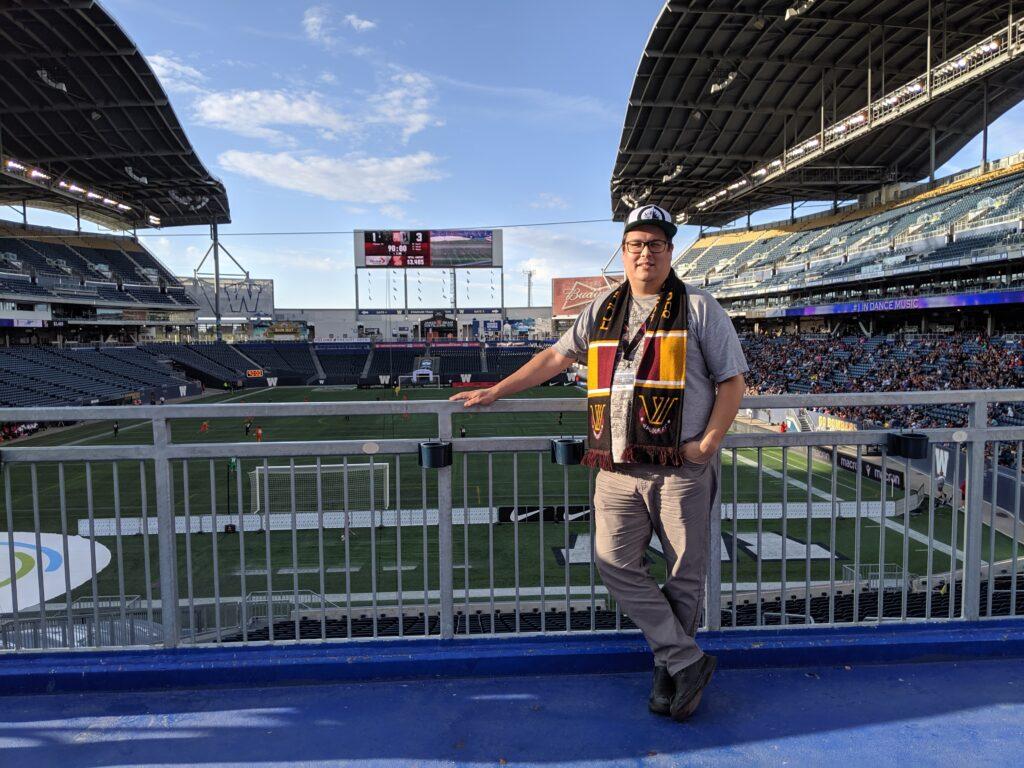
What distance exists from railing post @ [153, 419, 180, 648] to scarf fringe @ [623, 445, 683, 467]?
2.05 m

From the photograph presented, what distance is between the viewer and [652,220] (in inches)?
92.9

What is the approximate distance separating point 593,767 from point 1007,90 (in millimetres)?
51779

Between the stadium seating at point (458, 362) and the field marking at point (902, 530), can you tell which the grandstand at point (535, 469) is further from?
the stadium seating at point (458, 362)

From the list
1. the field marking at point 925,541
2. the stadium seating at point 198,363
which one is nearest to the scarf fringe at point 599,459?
the field marking at point 925,541

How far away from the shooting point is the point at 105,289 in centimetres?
5738

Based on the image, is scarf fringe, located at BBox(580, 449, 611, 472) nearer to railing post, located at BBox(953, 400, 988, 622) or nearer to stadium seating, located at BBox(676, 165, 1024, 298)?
railing post, located at BBox(953, 400, 988, 622)

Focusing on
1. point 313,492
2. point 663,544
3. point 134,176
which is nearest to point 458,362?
point 134,176

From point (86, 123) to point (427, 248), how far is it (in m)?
Result: 30.6

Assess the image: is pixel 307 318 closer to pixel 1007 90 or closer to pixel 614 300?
pixel 1007 90

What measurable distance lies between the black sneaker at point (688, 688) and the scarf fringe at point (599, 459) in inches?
32.6

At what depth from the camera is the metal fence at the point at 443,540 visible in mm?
2812

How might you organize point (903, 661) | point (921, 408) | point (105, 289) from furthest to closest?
point (105, 289)
point (921, 408)
point (903, 661)

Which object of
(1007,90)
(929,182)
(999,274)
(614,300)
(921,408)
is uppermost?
(1007,90)

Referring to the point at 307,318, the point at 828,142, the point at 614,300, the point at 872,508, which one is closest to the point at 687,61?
the point at 828,142
